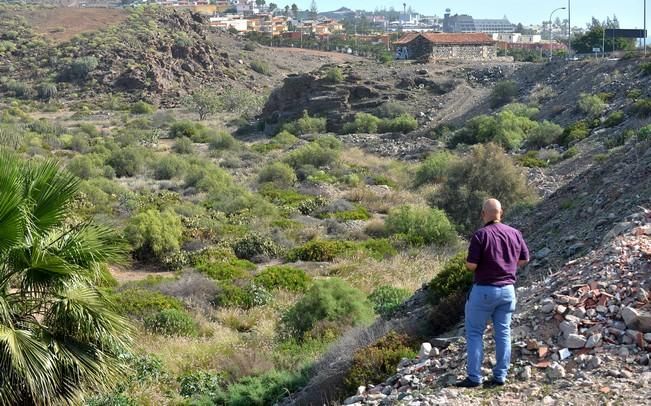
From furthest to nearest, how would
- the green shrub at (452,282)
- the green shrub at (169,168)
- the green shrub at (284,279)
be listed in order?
the green shrub at (169,168)
the green shrub at (284,279)
the green shrub at (452,282)

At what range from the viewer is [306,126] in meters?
51.3

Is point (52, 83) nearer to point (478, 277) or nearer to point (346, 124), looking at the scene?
point (346, 124)

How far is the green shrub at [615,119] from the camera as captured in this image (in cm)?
3222

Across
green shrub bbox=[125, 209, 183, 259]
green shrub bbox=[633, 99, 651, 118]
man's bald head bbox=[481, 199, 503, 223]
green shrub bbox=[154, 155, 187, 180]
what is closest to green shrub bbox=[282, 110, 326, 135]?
green shrub bbox=[154, 155, 187, 180]

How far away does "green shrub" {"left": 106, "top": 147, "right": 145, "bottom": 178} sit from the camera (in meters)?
33.9

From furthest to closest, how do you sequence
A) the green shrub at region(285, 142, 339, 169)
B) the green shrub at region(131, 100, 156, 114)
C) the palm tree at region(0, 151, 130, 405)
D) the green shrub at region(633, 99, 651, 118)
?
the green shrub at region(131, 100, 156, 114)
the green shrub at region(285, 142, 339, 169)
the green shrub at region(633, 99, 651, 118)
the palm tree at region(0, 151, 130, 405)

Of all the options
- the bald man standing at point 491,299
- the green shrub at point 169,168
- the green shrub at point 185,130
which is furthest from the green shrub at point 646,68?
the bald man standing at point 491,299

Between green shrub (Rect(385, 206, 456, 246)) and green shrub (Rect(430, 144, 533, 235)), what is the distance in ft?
4.29

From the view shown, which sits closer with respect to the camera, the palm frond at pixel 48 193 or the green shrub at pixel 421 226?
the palm frond at pixel 48 193

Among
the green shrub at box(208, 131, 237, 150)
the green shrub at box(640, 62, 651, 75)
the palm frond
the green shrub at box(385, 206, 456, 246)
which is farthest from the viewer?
the green shrub at box(208, 131, 237, 150)

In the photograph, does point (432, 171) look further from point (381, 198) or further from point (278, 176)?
point (278, 176)

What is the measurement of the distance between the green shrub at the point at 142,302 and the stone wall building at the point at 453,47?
54351 mm

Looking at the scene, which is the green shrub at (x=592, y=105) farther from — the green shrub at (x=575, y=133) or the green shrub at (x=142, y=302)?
the green shrub at (x=142, y=302)

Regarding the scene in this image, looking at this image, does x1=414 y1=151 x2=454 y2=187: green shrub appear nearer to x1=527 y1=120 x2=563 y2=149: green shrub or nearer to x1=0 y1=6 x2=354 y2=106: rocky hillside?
x1=527 y1=120 x2=563 y2=149: green shrub
